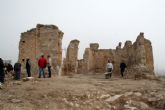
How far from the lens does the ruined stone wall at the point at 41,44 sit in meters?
18.2

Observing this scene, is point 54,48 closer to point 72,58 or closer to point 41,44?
point 41,44

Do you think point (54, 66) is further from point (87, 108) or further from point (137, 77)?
point (87, 108)

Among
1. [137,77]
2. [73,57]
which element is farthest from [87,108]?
[73,57]

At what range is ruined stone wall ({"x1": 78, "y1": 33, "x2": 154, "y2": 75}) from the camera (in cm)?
1897

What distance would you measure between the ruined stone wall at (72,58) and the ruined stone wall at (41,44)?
702 cm

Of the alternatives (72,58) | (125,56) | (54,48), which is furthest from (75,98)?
(72,58)

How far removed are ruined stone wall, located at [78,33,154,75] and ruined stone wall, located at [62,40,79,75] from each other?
119cm

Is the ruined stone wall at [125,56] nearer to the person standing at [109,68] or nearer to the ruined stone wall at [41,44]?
the person standing at [109,68]

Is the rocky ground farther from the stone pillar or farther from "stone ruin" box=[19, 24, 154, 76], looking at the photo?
the stone pillar

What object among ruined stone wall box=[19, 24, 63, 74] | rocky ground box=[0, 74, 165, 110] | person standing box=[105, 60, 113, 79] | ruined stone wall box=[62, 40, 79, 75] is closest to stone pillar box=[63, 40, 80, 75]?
ruined stone wall box=[62, 40, 79, 75]

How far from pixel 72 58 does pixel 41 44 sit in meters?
8.05

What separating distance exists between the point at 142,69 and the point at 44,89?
9.26 metres

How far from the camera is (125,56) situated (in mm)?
24781

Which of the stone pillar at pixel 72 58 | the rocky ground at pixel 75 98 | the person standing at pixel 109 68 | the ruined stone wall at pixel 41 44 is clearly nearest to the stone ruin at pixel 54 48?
the ruined stone wall at pixel 41 44
